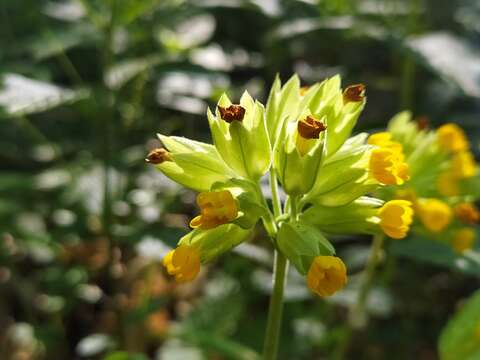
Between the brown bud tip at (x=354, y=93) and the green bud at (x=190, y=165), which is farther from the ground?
the brown bud tip at (x=354, y=93)

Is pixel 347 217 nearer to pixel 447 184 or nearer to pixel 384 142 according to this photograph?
pixel 384 142

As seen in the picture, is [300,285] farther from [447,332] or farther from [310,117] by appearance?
[310,117]

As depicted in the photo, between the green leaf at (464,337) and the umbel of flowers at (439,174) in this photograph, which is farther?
the umbel of flowers at (439,174)

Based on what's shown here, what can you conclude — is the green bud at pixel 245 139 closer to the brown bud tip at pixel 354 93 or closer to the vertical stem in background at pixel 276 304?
the vertical stem in background at pixel 276 304

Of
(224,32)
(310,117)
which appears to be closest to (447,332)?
(310,117)

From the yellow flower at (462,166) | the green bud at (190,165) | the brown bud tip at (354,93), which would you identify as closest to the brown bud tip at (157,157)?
the green bud at (190,165)

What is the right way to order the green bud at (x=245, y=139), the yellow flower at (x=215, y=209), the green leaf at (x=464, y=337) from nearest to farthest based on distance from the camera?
the yellow flower at (x=215, y=209)
the green bud at (x=245, y=139)
the green leaf at (x=464, y=337)
